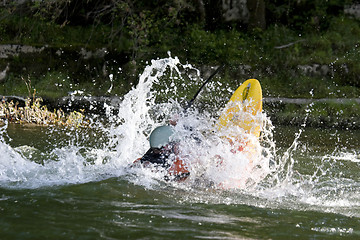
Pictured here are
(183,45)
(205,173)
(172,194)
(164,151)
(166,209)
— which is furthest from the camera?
(183,45)

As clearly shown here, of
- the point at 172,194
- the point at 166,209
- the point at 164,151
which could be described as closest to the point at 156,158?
the point at 164,151

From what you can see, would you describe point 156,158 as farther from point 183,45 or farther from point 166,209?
point 183,45

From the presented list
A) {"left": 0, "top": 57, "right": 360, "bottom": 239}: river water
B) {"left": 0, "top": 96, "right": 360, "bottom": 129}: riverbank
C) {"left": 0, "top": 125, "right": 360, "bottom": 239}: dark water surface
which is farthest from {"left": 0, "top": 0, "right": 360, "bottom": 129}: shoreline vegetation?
{"left": 0, "top": 125, "right": 360, "bottom": 239}: dark water surface

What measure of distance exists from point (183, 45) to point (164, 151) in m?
12.9

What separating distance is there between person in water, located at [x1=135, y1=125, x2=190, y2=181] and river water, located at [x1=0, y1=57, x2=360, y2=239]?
0.13 meters

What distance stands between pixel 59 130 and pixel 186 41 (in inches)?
349

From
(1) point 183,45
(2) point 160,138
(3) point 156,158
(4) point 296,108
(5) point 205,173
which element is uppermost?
(1) point 183,45

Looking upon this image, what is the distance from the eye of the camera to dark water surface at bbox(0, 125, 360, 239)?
430 cm

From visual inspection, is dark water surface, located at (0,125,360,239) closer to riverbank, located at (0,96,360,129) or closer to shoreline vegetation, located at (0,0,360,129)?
riverbank, located at (0,96,360,129)

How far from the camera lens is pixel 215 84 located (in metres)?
16.5

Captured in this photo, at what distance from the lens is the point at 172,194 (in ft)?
18.4

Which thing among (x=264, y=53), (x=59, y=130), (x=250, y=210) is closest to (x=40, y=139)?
(x=59, y=130)

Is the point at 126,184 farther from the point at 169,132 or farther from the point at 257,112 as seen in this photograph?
the point at 257,112

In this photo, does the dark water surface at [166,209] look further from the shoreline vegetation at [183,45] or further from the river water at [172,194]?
the shoreline vegetation at [183,45]
